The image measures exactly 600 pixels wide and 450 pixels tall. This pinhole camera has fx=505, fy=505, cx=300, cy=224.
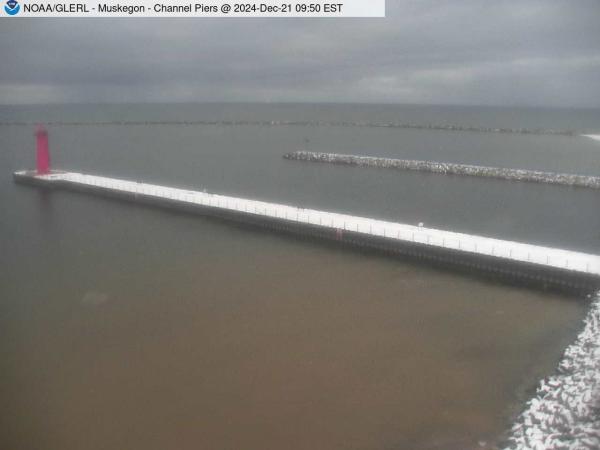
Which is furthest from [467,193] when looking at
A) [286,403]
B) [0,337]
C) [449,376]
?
[0,337]

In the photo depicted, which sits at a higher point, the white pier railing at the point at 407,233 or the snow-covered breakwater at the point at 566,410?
the white pier railing at the point at 407,233

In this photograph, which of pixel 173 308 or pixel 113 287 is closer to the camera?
pixel 173 308

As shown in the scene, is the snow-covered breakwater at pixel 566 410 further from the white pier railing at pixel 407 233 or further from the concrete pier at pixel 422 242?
the white pier railing at pixel 407 233

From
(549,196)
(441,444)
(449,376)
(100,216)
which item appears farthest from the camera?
(549,196)

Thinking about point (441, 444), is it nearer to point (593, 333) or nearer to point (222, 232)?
point (593, 333)

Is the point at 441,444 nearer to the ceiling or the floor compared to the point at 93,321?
nearer to the floor

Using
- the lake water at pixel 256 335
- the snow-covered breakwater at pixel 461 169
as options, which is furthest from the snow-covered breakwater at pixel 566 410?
the snow-covered breakwater at pixel 461 169
